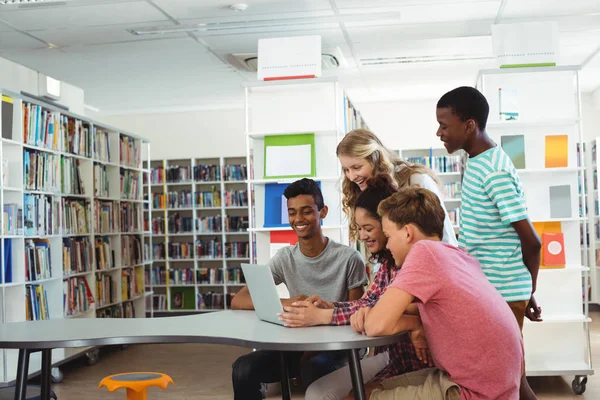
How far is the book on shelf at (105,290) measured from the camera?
6.52 metres

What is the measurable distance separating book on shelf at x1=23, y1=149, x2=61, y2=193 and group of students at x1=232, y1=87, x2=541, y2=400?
291cm

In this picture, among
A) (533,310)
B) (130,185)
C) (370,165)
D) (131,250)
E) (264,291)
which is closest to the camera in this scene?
(264,291)

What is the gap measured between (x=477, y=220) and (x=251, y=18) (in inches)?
147

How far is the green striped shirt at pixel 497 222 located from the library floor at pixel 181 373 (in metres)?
2.22

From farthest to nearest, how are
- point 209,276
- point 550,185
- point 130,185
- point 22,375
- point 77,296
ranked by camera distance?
point 209,276, point 130,185, point 77,296, point 550,185, point 22,375

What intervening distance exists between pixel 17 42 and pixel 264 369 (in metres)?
4.72

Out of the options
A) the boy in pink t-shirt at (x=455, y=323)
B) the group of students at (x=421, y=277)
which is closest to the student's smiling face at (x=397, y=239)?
the group of students at (x=421, y=277)

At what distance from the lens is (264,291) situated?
244 centimetres

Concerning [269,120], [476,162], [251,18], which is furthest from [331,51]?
[476,162]

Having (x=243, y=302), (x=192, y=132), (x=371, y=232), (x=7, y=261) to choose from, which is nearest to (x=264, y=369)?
(x=243, y=302)

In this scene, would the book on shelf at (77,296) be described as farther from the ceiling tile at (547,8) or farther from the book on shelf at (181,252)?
the ceiling tile at (547,8)

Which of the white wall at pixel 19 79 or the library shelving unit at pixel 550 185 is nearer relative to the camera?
the library shelving unit at pixel 550 185

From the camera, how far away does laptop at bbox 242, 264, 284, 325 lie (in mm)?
2348

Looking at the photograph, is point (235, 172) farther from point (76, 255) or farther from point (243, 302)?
point (243, 302)
